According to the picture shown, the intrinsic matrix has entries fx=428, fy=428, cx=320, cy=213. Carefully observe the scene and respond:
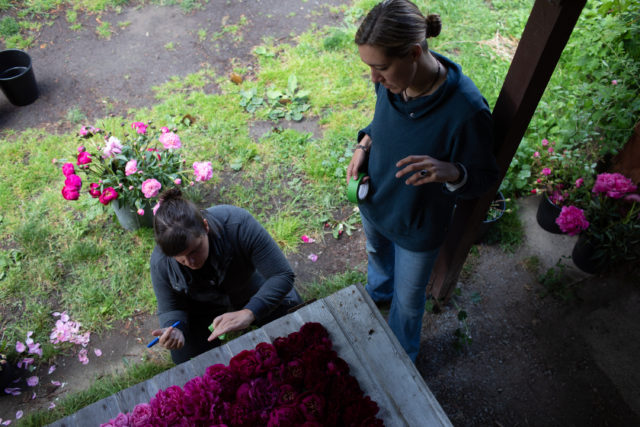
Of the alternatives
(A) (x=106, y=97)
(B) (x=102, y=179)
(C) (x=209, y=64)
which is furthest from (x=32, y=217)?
(C) (x=209, y=64)

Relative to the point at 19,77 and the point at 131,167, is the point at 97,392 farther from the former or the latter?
the point at 19,77

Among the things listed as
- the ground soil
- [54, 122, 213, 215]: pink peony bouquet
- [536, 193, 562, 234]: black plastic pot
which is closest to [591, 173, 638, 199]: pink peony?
[536, 193, 562, 234]: black plastic pot

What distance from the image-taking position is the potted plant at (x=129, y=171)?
281 centimetres

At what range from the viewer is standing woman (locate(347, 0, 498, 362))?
148cm

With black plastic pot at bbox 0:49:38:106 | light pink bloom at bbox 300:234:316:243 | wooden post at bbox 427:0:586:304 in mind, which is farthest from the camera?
black plastic pot at bbox 0:49:38:106

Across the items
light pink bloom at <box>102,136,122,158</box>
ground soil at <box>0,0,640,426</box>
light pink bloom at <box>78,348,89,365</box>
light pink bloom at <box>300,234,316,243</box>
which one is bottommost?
light pink bloom at <box>78,348,89,365</box>

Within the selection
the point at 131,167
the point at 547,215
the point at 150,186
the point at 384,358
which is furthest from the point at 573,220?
the point at 131,167

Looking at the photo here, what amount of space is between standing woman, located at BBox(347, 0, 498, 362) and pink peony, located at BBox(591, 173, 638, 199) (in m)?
1.45

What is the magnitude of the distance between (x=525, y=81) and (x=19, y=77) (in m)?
4.47

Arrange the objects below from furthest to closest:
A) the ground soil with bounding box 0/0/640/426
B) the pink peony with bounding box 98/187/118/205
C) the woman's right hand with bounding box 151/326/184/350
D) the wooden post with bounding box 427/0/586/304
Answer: the pink peony with bounding box 98/187/118/205, the ground soil with bounding box 0/0/640/426, the woman's right hand with bounding box 151/326/184/350, the wooden post with bounding box 427/0/586/304

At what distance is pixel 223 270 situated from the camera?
2135 mm

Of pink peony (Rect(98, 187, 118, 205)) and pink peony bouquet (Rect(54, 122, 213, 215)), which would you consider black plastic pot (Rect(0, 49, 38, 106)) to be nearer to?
pink peony bouquet (Rect(54, 122, 213, 215))

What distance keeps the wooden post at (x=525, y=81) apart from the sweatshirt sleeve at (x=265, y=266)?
37.2 inches

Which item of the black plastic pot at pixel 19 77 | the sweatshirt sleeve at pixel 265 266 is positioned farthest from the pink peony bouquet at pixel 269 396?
the black plastic pot at pixel 19 77
